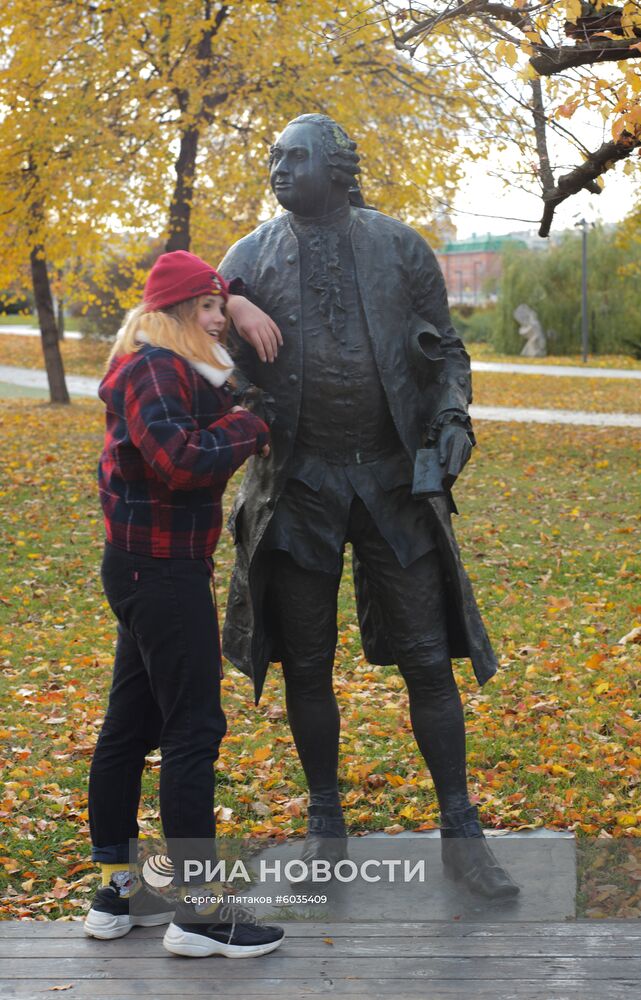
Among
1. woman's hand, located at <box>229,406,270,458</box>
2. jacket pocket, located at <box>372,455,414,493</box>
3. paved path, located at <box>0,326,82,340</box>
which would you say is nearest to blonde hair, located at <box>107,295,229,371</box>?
woman's hand, located at <box>229,406,270,458</box>

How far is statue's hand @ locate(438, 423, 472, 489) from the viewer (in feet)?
11.9

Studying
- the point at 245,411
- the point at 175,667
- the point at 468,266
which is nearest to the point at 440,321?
the point at 245,411

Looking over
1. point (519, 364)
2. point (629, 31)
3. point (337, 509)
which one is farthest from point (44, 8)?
point (519, 364)

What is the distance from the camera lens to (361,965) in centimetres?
334

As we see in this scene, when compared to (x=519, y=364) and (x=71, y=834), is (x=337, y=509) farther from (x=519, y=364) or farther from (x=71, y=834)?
(x=519, y=364)

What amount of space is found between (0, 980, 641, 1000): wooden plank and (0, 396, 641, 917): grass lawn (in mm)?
851

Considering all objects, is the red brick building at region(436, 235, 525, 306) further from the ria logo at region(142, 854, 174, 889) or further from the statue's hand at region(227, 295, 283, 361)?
the ria logo at region(142, 854, 174, 889)

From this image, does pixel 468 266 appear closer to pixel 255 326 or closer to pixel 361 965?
pixel 255 326

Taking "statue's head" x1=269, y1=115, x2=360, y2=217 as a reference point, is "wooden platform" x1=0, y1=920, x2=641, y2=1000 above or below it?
below

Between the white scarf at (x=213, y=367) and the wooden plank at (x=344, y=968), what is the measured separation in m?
1.55

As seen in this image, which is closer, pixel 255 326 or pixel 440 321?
pixel 255 326

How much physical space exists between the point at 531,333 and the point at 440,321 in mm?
33642

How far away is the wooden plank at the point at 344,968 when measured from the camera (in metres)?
3.26

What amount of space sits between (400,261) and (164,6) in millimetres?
12643
